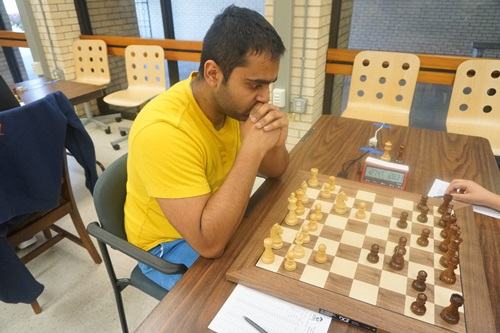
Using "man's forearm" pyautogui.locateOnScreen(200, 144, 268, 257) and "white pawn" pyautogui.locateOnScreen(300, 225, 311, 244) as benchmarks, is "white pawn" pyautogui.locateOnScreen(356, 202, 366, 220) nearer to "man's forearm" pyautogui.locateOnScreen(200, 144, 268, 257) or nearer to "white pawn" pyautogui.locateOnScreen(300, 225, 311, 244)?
"white pawn" pyautogui.locateOnScreen(300, 225, 311, 244)

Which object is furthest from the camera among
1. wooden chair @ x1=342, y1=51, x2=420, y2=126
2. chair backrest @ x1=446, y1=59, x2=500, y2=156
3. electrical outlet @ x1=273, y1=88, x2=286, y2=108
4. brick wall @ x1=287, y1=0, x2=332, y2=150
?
electrical outlet @ x1=273, y1=88, x2=286, y2=108

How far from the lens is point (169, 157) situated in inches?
39.3

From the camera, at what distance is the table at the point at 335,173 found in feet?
2.64

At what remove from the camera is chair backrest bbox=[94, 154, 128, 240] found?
1.18m

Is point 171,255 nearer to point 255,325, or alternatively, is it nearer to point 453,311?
point 255,325

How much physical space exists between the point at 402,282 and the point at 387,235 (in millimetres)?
188

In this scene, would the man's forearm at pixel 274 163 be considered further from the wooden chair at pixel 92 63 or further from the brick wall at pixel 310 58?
the wooden chair at pixel 92 63

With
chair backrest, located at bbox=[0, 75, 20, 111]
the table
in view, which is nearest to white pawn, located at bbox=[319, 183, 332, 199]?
the table

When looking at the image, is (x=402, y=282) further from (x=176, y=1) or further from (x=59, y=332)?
(x=176, y=1)

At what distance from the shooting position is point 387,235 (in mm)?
1012

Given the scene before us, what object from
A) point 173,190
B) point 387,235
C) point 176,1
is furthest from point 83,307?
point 176,1

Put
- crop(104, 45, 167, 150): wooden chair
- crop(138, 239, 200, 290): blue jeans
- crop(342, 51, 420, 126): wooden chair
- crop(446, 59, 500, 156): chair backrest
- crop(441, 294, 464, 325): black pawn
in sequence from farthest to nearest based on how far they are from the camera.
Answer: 1. crop(104, 45, 167, 150): wooden chair
2. crop(342, 51, 420, 126): wooden chair
3. crop(446, 59, 500, 156): chair backrest
4. crop(138, 239, 200, 290): blue jeans
5. crop(441, 294, 464, 325): black pawn

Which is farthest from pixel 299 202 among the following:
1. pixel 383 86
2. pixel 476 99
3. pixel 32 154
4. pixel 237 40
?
pixel 476 99

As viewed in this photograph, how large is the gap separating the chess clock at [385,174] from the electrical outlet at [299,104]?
188 centimetres
